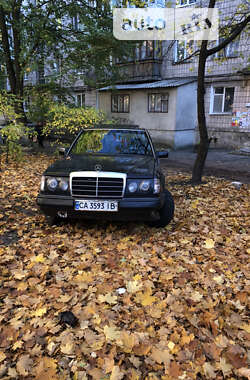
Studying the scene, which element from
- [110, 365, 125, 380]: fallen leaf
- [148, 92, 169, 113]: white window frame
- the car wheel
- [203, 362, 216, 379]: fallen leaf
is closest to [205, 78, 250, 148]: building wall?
[148, 92, 169, 113]: white window frame

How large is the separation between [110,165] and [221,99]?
46.6ft

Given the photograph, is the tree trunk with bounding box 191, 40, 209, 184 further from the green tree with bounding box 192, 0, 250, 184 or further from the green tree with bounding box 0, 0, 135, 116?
the green tree with bounding box 0, 0, 135, 116

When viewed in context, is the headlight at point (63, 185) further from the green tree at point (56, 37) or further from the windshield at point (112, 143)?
the green tree at point (56, 37)

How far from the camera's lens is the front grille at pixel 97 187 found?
3912 mm

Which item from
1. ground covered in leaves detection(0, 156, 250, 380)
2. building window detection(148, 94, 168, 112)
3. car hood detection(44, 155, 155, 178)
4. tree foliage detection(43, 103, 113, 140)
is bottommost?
ground covered in leaves detection(0, 156, 250, 380)

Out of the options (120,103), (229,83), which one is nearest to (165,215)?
(229,83)

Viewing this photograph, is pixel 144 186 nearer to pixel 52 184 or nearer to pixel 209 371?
pixel 52 184

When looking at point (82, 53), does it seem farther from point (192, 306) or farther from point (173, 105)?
point (192, 306)

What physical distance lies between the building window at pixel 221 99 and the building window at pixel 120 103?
6040 mm

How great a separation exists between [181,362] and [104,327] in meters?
0.69

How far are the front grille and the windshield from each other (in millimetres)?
1001

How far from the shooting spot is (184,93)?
55.4 ft

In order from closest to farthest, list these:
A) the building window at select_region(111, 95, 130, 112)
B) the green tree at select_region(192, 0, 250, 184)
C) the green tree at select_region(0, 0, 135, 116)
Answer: the green tree at select_region(192, 0, 250, 184) < the green tree at select_region(0, 0, 135, 116) < the building window at select_region(111, 95, 130, 112)

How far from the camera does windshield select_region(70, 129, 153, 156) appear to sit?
491 cm
